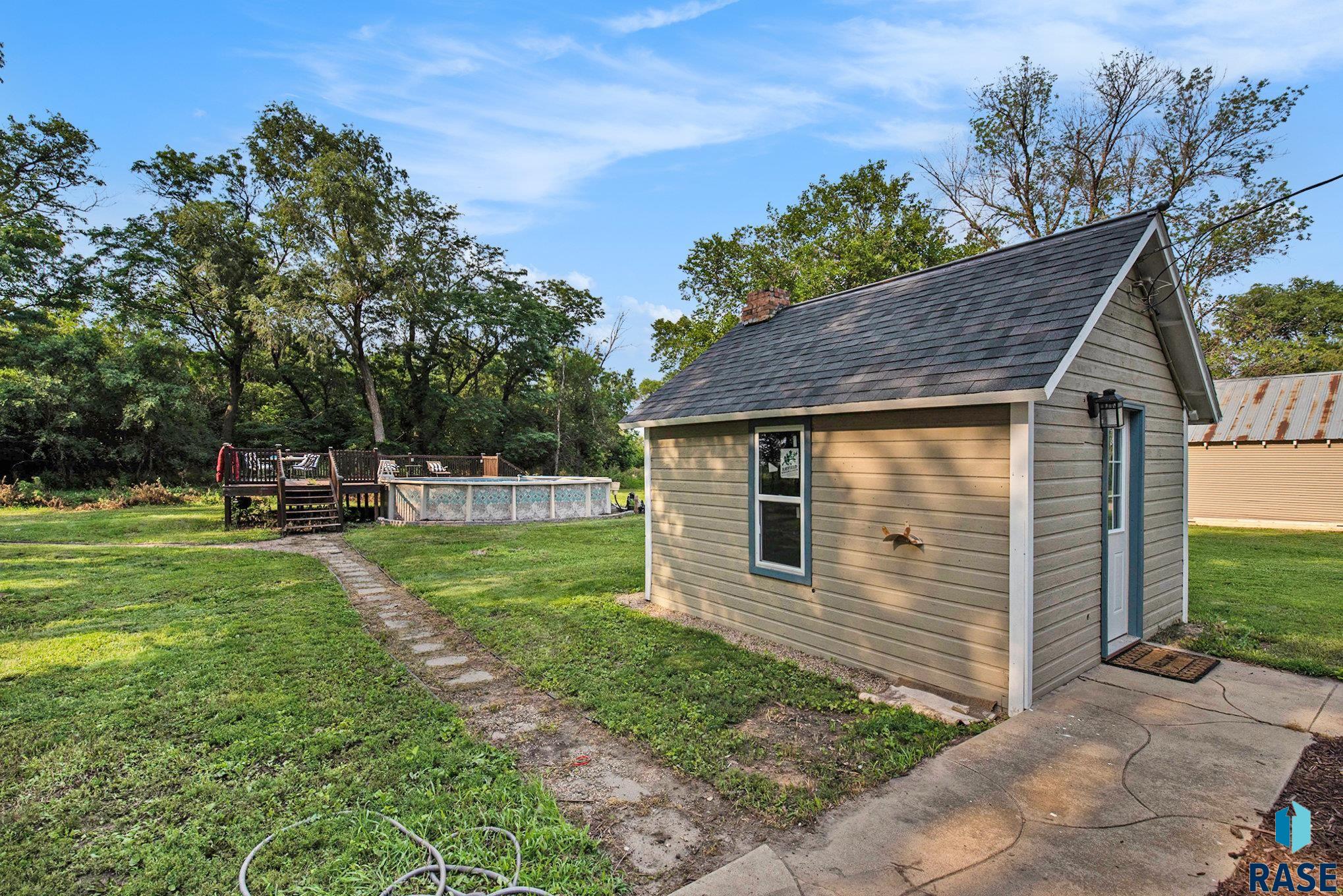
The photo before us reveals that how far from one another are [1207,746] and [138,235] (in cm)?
2925

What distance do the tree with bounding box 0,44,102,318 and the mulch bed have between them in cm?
2715

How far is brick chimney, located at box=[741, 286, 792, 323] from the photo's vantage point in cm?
746

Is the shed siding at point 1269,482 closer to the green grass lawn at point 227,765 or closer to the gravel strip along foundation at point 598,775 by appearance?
the gravel strip along foundation at point 598,775

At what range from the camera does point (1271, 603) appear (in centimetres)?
622

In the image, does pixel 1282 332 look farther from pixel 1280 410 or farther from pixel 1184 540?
pixel 1184 540

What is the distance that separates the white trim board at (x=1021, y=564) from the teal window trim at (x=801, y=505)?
1.62m

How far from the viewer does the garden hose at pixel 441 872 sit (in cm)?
205

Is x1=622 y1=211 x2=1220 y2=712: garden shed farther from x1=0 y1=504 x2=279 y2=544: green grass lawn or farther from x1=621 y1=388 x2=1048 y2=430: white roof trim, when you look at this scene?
x1=0 y1=504 x2=279 y2=544: green grass lawn

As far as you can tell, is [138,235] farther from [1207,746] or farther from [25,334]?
[1207,746]

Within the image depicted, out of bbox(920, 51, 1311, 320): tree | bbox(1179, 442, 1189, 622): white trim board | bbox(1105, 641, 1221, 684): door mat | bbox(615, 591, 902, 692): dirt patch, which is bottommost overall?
bbox(615, 591, 902, 692): dirt patch

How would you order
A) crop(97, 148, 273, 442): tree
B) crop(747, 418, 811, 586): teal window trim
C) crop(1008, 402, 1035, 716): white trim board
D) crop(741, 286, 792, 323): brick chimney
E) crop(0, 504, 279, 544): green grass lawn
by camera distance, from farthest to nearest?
crop(97, 148, 273, 442): tree
crop(0, 504, 279, 544): green grass lawn
crop(741, 286, 792, 323): brick chimney
crop(747, 418, 811, 586): teal window trim
crop(1008, 402, 1035, 716): white trim board

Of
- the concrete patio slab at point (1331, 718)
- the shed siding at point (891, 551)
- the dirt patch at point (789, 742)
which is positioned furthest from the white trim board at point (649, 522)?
the concrete patio slab at point (1331, 718)

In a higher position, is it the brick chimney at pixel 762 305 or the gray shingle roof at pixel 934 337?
the brick chimney at pixel 762 305

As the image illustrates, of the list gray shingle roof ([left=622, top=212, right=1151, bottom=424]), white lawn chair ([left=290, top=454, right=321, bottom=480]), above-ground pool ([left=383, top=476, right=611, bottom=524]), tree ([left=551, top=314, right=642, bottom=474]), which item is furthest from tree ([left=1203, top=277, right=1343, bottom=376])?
white lawn chair ([left=290, top=454, right=321, bottom=480])
